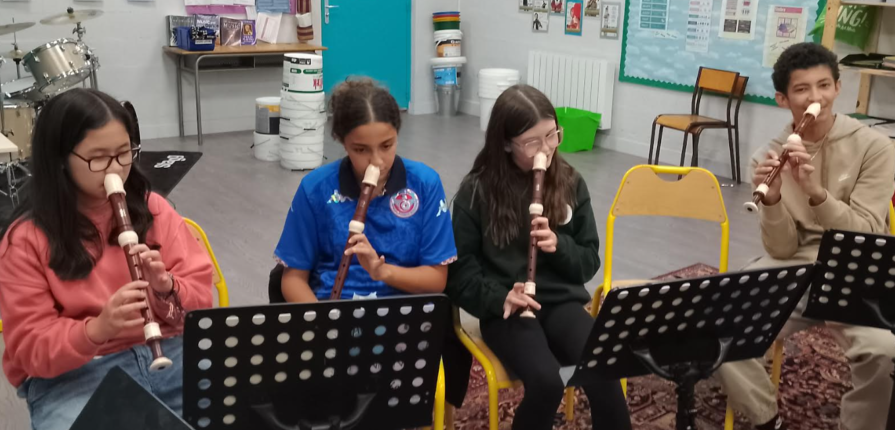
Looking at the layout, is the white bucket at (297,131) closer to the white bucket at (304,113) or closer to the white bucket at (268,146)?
the white bucket at (304,113)

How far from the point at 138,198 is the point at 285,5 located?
202 inches

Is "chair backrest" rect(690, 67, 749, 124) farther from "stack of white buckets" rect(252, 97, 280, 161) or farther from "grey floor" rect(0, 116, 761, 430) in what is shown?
"stack of white buckets" rect(252, 97, 280, 161)

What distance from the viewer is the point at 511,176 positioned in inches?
83.0

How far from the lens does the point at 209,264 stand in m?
1.78

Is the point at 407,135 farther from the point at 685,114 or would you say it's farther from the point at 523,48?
the point at 685,114

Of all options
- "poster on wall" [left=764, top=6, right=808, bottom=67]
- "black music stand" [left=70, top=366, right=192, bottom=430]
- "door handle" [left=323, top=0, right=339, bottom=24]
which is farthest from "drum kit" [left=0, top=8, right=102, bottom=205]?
"poster on wall" [left=764, top=6, right=808, bottom=67]

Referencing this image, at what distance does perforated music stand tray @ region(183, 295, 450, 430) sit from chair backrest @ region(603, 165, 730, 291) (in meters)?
1.05

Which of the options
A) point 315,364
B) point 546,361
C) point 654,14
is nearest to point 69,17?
point 654,14

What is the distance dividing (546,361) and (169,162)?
4089mm

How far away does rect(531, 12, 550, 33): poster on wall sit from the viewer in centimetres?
657

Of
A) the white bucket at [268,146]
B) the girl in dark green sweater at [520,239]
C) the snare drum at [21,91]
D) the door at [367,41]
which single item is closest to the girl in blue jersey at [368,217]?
the girl in dark green sweater at [520,239]

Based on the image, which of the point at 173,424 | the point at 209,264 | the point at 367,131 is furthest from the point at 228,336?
the point at 367,131

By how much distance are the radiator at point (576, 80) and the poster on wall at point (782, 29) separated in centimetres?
125

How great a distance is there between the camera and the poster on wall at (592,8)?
20.0ft
